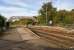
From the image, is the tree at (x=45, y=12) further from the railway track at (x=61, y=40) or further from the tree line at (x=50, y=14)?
the railway track at (x=61, y=40)

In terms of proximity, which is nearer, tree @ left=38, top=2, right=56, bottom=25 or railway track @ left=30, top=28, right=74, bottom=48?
railway track @ left=30, top=28, right=74, bottom=48

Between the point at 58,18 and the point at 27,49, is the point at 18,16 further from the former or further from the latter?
the point at 27,49

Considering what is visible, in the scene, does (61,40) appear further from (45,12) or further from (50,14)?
(45,12)

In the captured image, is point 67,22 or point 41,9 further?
point 41,9

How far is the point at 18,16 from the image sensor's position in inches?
3501

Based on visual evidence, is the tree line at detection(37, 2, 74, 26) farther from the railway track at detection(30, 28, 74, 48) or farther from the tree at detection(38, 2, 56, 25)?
the railway track at detection(30, 28, 74, 48)

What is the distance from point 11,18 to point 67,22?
31.7m

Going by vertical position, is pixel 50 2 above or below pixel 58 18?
above

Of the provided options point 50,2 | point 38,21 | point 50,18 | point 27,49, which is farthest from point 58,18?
point 27,49

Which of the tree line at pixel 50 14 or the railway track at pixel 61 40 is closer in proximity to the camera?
the railway track at pixel 61 40

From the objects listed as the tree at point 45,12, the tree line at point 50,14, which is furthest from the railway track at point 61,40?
the tree at point 45,12

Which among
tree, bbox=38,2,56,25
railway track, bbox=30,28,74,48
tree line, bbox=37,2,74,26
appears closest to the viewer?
railway track, bbox=30,28,74,48

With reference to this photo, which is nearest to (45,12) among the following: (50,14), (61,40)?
(50,14)

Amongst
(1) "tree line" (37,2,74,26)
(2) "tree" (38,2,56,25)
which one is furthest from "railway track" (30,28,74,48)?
(2) "tree" (38,2,56,25)
